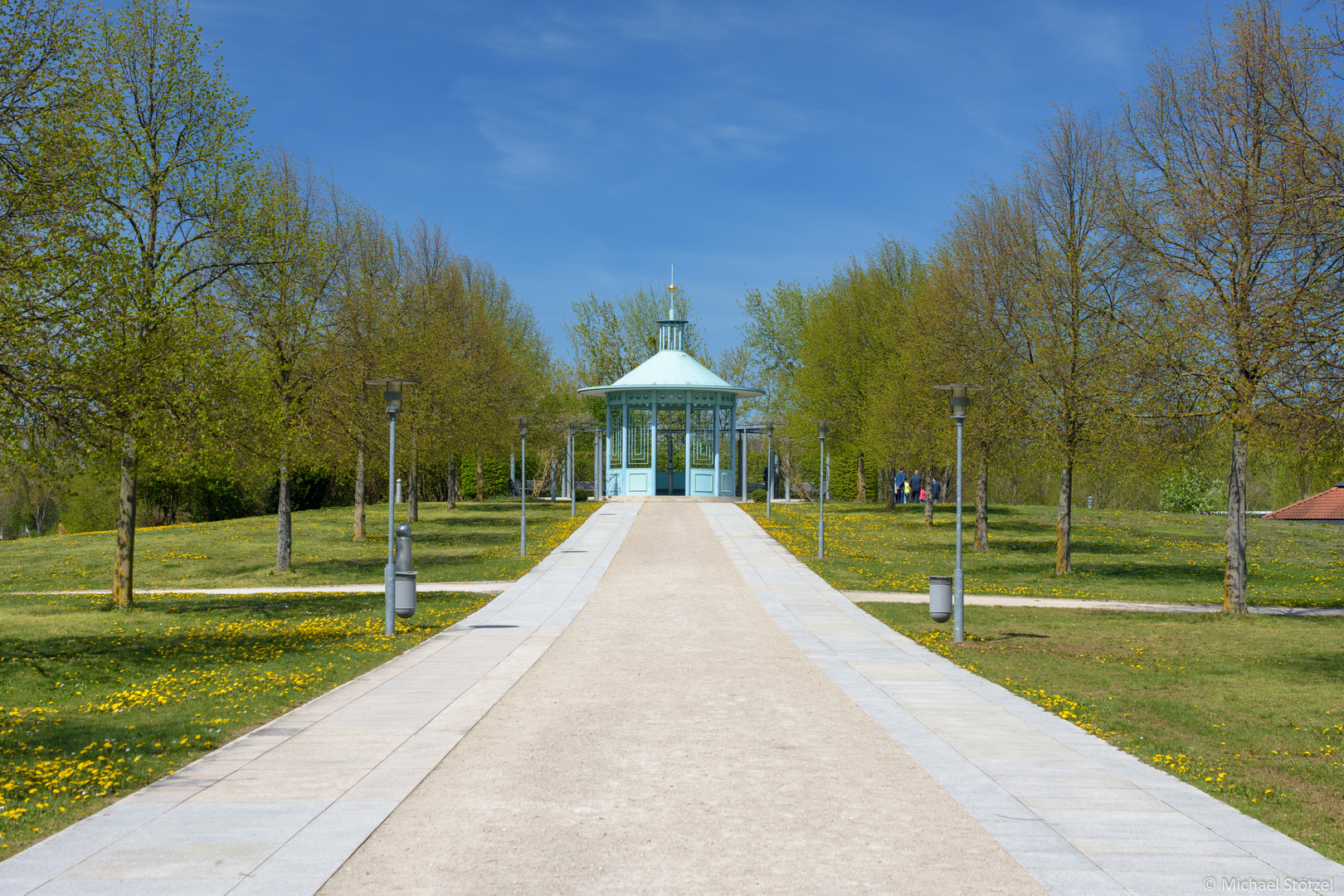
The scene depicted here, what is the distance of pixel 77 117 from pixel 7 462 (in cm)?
433

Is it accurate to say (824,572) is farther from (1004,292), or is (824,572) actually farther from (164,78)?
(164,78)

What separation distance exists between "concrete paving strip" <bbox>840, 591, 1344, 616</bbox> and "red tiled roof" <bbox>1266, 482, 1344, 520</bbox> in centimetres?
2823

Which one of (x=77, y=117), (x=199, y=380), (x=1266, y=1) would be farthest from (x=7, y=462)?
(x=1266, y=1)

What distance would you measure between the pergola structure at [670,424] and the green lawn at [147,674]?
75.1 feet

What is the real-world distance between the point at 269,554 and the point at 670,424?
20.0m

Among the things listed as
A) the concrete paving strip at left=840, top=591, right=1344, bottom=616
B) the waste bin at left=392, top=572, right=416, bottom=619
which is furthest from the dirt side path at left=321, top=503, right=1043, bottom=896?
the concrete paving strip at left=840, top=591, right=1344, bottom=616

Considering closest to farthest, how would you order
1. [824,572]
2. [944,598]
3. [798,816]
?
[798,816], [944,598], [824,572]

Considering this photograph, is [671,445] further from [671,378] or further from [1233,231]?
[1233,231]

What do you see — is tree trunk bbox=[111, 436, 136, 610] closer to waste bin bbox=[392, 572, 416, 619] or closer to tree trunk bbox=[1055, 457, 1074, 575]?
waste bin bbox=[392, 572, 416, 619]

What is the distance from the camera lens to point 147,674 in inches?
444

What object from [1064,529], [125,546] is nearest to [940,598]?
[1064,529]

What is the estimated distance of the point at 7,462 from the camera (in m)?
12.1

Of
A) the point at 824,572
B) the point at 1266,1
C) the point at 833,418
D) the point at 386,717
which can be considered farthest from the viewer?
the point at 833,418

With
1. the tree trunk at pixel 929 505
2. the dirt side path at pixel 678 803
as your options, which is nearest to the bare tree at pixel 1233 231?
the dirt side path at pixel 678 803
